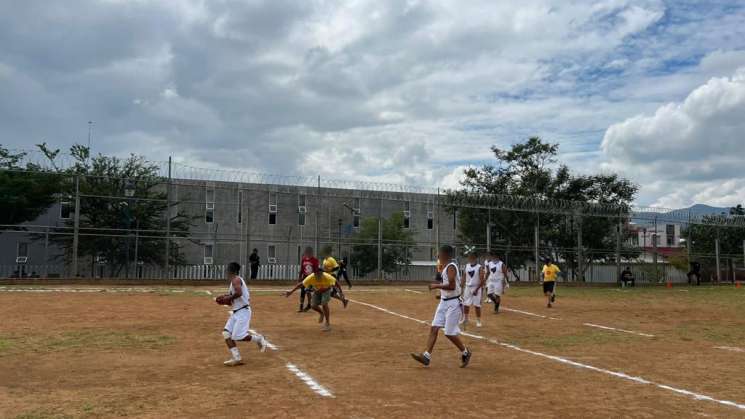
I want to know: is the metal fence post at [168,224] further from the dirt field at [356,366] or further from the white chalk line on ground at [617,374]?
the white chalk line on ground at [617,374]

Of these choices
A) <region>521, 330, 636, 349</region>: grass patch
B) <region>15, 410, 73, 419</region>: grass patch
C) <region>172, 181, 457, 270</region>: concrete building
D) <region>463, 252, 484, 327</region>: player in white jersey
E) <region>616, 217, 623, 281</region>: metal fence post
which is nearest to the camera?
<region>15, 410, 73, 419</region>: grass patch

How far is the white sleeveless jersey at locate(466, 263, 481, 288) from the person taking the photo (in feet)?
51.2

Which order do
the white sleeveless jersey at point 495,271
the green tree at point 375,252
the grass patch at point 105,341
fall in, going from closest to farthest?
the grass patch at point 105,341
the white sleeveless jersey at point 495,271
the green tree at point 375,252

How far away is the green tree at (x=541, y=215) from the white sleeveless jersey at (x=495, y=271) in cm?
1586

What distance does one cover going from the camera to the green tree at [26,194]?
96.7 feet

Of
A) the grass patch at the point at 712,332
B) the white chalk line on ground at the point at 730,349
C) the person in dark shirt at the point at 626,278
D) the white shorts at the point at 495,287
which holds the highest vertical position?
the white shorts at the point at 495,287

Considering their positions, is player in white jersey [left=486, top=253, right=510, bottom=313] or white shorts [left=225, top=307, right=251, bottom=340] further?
player in white jersey [left=486, top=253, right=510, bottom=313]

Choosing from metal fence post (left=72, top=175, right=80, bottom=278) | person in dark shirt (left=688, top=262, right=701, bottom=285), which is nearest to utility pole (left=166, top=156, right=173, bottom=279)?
metal fence post (left=72, top=175, right=80, bottom=278)

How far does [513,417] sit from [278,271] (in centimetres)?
2825

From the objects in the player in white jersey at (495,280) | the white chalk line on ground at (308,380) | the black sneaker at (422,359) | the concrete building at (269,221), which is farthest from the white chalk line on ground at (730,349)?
the concrete building at (269,221)

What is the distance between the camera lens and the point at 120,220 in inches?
1150

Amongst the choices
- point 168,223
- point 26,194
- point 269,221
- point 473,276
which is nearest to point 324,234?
point 269,221

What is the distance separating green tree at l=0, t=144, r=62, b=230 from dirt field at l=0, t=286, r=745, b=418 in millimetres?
12970

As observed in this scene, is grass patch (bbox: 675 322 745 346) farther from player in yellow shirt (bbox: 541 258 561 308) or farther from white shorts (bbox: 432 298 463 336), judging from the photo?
white shorts (bbox: 432 298 463 336)
